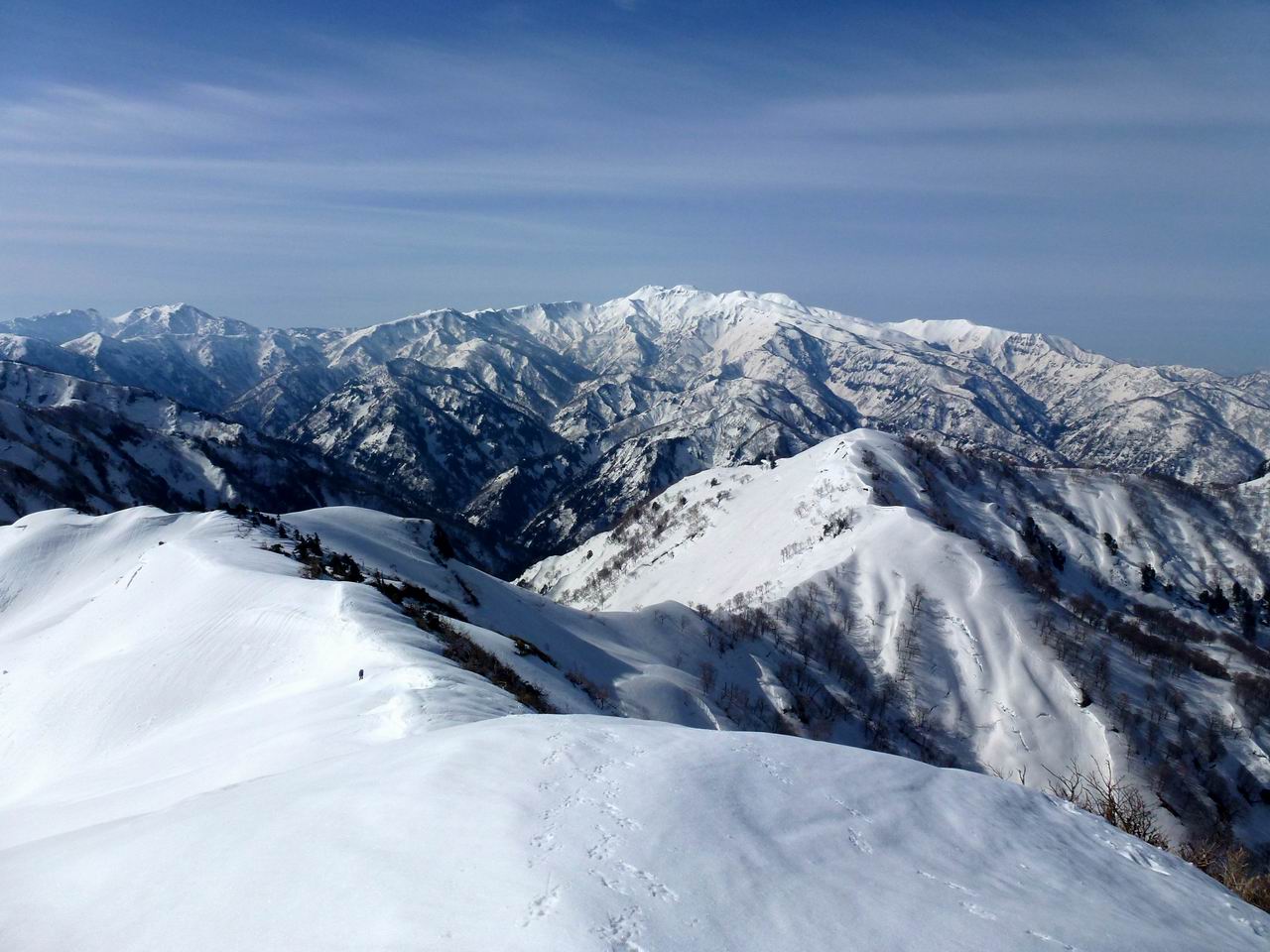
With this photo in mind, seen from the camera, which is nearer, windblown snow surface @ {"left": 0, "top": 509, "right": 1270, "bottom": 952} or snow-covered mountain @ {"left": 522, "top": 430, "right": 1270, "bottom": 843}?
windblown snow surface @ {"left": 0, "top": 509, "right": 1270, "bottom": 952}

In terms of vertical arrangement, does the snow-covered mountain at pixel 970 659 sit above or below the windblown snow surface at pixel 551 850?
below

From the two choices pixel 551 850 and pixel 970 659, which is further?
pixel 970 659

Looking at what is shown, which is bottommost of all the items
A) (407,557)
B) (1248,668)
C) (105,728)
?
(1248,668)

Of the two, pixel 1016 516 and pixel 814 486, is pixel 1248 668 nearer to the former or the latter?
pixel 1016 516

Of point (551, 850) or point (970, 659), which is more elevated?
point (551, 850)

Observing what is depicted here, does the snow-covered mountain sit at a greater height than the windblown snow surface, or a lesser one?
lesser

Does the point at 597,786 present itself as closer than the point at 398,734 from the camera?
Yes

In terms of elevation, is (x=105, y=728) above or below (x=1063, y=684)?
above

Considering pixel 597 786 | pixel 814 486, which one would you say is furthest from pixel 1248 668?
pixel 597 786
